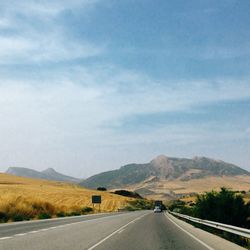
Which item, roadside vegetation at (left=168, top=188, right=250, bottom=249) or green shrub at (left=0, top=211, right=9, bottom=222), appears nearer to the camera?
roadside vegetation at (left=168, top=188, right=250, bottom=249)

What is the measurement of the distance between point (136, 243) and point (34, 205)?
3699 centimetres


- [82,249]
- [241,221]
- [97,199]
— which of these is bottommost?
[82,249]

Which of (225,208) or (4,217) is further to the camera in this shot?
(4,217)

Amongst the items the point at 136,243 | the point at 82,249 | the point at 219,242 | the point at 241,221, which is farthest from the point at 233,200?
the point at 82,249

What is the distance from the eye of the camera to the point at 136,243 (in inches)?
755

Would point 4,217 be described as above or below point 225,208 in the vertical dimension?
below

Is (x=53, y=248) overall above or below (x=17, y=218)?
below

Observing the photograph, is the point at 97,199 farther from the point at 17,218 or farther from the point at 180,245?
the point at 180,245

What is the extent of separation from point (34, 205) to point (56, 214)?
9.98 feet

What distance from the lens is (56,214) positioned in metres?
56.7

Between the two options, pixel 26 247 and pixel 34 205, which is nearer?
pixel 26 247

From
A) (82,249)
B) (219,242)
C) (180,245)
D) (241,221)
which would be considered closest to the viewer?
(82,249)

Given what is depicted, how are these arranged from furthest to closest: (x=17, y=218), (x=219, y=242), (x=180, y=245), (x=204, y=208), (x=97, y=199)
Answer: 1. (x=97, y=199)
2. (x=17, y=218)
3. (x=204, y=208)
4. (x=219, y=242)
5. (x=180, y=245)

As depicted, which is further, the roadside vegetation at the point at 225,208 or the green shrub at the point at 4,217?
the green shrub at the point at 4,217
